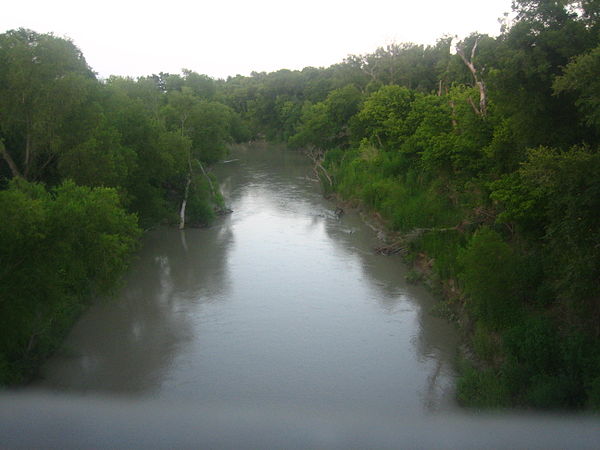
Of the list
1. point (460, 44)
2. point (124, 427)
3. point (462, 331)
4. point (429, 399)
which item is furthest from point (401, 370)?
point (460, 44)

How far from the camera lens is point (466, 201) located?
1658cm

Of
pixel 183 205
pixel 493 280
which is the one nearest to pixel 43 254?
pixel 493 280

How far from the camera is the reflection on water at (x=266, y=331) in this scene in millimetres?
10375

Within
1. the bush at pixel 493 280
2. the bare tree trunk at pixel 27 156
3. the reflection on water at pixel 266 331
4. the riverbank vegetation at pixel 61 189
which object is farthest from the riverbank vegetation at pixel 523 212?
the bare tree trunk at pixel 27 156

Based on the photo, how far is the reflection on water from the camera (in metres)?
10.4

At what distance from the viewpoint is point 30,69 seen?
12.6 metres

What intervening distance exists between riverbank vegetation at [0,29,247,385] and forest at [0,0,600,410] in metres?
0.04

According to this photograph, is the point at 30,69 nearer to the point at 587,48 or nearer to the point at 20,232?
the point at 20,232

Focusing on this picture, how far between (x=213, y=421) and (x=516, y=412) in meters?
4.67

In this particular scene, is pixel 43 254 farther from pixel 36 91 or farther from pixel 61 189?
pixel 36 91

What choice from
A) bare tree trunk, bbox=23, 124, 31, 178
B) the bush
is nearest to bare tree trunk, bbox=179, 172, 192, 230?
bare tree trunk, bbox=23, 124, 31, 178

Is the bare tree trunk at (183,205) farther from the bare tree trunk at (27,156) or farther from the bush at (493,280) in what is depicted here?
the bush at (493,280)

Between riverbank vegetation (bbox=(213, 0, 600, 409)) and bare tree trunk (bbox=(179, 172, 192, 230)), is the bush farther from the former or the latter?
bare tree trunk (bbox=(179, 172, 192, 230))

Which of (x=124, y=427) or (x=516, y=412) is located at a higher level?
(x=124, y=427)
